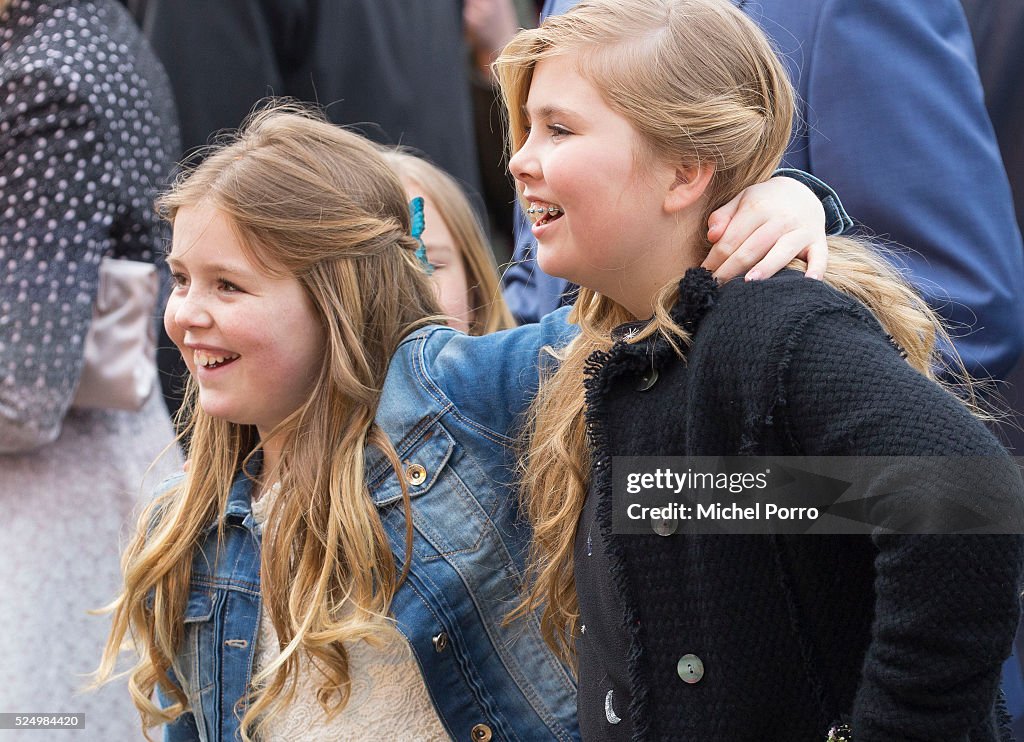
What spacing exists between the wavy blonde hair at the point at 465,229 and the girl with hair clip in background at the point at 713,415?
1030 mm

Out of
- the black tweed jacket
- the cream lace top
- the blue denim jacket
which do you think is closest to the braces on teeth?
the black tweed jacket

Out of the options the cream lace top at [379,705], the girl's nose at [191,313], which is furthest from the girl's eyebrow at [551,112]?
the cream lace top at [379,705]

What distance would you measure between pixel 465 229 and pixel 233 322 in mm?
952

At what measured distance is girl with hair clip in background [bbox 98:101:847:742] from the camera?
194 centimetres

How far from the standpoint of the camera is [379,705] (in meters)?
1.96

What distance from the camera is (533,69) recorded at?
1725 millimetres

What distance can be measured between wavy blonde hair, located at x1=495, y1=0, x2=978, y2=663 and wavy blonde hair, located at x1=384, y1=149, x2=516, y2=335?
1.06 metres

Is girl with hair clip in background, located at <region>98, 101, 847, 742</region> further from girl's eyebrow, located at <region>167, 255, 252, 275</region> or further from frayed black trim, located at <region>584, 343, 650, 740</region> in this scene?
frayed black trim, located at <region>584, 343, 650, 740</region>

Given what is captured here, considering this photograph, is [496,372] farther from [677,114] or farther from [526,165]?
[677,114]

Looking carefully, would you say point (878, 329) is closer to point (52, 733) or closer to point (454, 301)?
point (454, 301)

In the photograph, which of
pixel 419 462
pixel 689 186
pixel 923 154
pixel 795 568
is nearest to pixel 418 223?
pixel 419 462

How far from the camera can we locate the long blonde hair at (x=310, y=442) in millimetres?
1929

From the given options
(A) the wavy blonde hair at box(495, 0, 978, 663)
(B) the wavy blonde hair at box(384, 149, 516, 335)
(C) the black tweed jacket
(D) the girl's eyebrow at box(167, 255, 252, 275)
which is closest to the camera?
(C) the black tweed jacket

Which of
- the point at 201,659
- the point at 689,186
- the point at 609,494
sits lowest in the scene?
the point at 201,659
